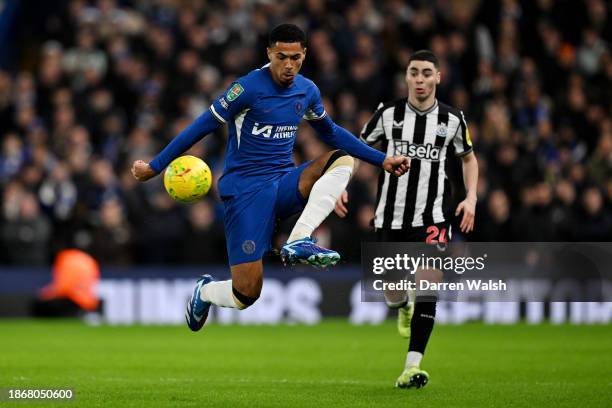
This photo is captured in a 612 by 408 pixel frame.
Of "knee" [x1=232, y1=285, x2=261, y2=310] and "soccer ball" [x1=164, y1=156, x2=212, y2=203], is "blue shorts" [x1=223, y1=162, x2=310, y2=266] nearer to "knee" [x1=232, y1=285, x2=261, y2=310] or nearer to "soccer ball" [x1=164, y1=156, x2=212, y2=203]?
"knee" [x1=232, y1=285, x2=261, y2=310]

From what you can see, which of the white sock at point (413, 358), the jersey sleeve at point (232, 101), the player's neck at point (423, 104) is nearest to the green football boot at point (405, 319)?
the white sock at point (413, 358)

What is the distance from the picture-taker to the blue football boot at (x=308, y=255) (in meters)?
8.35

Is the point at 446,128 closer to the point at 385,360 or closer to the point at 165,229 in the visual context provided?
the point at 385,360

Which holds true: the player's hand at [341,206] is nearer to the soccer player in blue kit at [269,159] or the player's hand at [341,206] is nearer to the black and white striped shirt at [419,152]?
the soccer player in blue kit at [269,159]

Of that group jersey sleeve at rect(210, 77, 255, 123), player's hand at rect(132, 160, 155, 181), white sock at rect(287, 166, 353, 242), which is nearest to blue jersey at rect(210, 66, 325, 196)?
jersey sleeve at rect(210, 77, 255, 123)

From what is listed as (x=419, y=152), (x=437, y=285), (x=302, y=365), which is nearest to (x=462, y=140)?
(x=419, y=152)

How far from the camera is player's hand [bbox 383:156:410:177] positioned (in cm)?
880

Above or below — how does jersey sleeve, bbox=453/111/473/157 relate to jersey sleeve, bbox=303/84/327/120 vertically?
below

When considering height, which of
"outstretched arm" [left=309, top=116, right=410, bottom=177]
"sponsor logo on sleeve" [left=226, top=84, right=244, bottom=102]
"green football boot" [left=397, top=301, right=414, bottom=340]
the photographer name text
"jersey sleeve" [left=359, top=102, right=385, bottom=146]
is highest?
"sponsor logo on sleeve" [left=226, top=84, right=244, bottom=102]

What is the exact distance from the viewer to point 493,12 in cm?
2066

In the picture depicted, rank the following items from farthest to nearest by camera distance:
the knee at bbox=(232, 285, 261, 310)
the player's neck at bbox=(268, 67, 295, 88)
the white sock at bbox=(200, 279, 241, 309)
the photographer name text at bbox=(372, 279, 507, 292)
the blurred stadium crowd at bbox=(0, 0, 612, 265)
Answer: the blurred stadium crowd at bbox=(0, 0, 612, 265)
the photographer name text at bbox=(372, 279, 507, 292)
the white sock at bbox=(200, 279, 241, 309)
the knee at bbox=(232, 285, 261, 310)
the player's neck at bbox=(268, 67, 295, 88)

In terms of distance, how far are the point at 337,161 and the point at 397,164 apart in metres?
0.46

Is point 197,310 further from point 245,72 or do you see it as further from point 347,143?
point 245,72

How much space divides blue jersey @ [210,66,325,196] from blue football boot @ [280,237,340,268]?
0.85 meters
